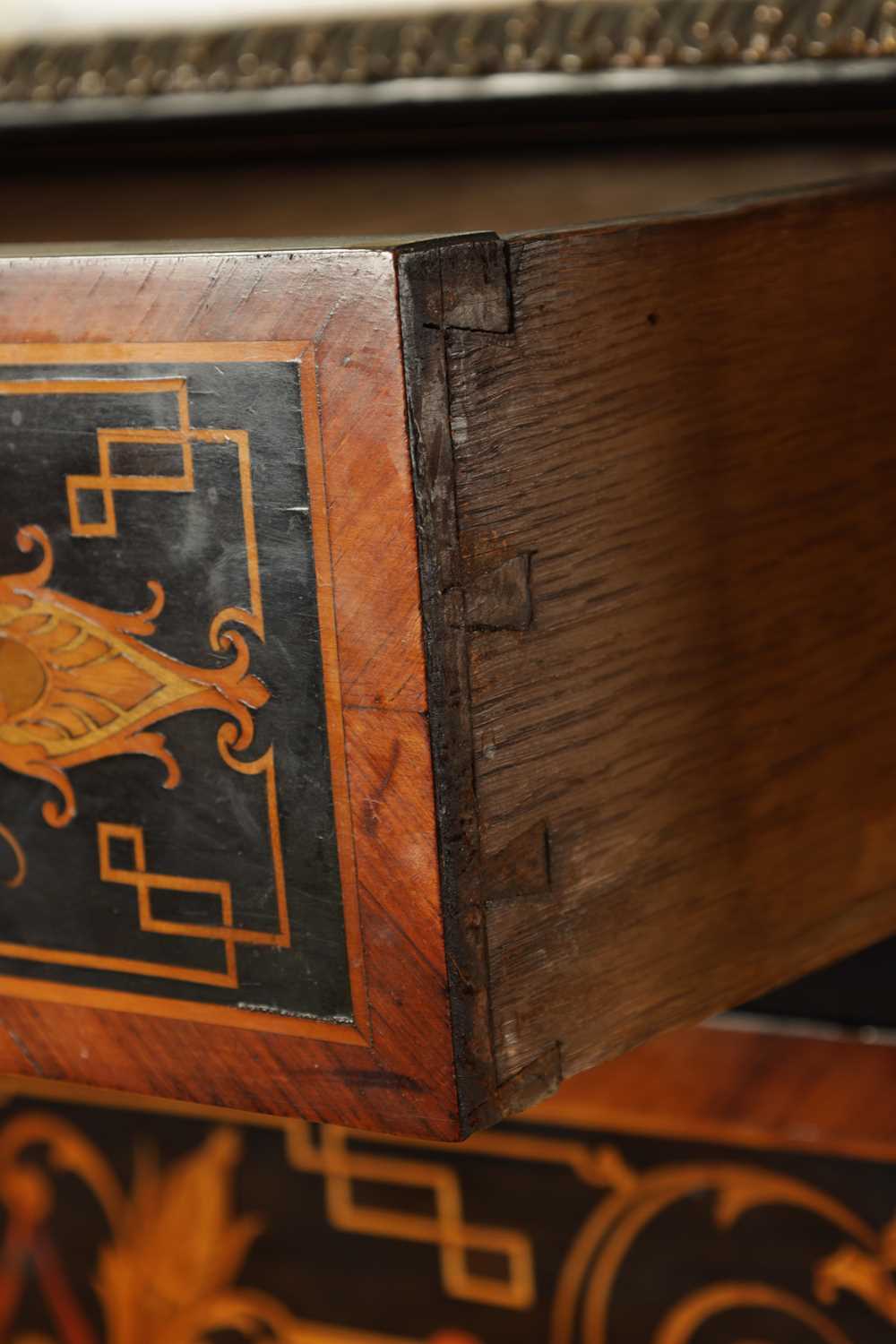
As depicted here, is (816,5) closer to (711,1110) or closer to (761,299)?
(761,299)

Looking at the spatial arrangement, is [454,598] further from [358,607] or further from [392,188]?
[392,188]

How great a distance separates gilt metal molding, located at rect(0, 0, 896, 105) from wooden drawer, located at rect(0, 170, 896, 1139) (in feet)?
0.51

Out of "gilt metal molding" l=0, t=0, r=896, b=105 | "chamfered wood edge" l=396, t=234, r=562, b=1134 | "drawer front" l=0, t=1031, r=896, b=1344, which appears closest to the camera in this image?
"chamfered wood edge" l=396, t=234, r=562, b=1134

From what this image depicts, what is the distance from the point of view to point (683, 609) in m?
0.58

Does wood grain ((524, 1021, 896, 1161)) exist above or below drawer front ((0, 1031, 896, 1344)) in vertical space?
above

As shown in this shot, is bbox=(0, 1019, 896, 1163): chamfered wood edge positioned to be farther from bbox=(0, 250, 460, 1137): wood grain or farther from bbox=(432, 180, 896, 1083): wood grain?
bbox=(0, 250, 460, 1137): wood grain

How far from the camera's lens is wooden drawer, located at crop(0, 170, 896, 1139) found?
49cm

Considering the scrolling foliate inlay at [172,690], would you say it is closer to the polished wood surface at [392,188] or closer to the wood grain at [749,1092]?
the polished wood surface at [392,188]

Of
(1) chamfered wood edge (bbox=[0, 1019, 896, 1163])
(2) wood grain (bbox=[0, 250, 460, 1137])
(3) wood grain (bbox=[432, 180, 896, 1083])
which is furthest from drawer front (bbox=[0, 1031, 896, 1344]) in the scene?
(2) wood grain (bbox=[0, 250, 460, 1137])

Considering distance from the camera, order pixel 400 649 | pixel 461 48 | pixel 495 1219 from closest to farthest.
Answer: pixel 400 649
pixel 461 48
pixel 495 1219

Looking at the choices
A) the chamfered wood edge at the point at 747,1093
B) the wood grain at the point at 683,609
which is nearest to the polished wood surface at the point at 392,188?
the wood grain at the point at 683,609

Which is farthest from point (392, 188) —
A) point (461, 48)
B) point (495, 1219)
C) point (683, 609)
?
point (495, 1219)

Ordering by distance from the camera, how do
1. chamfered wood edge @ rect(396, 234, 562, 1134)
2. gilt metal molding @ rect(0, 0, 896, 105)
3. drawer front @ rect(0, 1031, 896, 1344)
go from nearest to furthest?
chamfered wood edge @ rect(396, 234, 562, 1134)
gilt metal molding @ rect(0, 0, 896, 105)
drawer front @ rect(0, 1031, 896, 1344)

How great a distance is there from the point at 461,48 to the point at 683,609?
373mm
